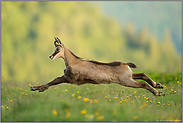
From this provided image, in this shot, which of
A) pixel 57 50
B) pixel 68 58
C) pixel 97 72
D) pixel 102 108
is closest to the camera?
pixel 102 108

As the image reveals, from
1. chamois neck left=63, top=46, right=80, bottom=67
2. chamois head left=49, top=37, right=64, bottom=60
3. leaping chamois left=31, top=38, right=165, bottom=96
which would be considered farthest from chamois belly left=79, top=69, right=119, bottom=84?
chamois head left=49, top=37, right=64, bottom=60

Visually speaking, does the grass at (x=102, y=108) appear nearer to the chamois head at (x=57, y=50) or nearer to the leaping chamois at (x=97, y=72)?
the leaping chamois at (x=97, y=72)

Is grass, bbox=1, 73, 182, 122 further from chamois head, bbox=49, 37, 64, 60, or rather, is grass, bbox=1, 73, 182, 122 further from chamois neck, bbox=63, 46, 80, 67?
chamois head, bbox=49, 37, 64, 60

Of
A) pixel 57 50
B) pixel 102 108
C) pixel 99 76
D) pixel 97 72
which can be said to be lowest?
pixel 102 108

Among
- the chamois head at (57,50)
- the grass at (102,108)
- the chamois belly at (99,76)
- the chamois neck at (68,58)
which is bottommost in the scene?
the grass at (102,108)

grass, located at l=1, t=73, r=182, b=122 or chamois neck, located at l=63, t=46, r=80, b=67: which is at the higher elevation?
chamois neck, located at l=63, t=46, r=80, b=67

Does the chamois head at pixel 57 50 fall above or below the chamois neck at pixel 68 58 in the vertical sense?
above

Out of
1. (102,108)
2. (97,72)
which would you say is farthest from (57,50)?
(102,108)

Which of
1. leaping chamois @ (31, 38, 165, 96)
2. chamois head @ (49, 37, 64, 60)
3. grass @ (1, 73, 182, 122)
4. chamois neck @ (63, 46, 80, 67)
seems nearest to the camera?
grass @ (1, 73, 182, 122)

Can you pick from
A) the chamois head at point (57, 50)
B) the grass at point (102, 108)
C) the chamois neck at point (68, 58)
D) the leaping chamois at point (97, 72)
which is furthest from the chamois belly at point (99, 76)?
the chamois head at point (57, 50)

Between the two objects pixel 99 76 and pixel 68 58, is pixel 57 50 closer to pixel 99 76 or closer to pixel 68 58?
pixel 68 58

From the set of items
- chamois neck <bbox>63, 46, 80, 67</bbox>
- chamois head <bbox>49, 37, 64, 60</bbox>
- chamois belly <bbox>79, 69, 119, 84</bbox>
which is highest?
chamois head <bbox>49, 37, 64, 60</bbox>

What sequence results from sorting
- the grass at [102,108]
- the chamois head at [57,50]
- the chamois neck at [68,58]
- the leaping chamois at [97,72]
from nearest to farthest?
1. the grass at [102,108]
2. the chamois head at [57,50]
3. the leaping chamois at [97,72]
4. the chamois neck at [68,58]

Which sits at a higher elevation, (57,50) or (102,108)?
(57,50)
